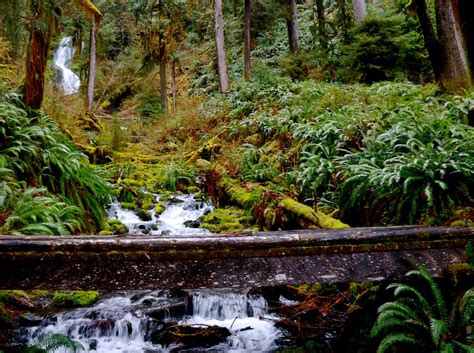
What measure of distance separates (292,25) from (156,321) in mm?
17159

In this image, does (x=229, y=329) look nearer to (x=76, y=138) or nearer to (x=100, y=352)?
(x=100, y=352)

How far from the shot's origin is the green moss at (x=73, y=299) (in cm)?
522

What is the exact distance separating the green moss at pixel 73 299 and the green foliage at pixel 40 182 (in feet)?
2.98

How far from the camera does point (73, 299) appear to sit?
5.30 meters

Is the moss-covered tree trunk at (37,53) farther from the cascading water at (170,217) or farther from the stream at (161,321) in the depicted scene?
the stream at (161,321)

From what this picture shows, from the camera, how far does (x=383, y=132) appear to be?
23.9 ft

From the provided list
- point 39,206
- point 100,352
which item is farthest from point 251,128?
point 100,352

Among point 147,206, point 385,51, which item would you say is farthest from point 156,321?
point 385,51

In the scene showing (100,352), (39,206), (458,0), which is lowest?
(100,352)

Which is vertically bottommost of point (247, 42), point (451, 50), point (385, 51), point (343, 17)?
point (451, 50)

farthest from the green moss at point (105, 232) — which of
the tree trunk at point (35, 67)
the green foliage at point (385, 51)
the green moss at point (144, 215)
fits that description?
the green foliage at point (385, 51)

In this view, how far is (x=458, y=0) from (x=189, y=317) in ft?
30.7

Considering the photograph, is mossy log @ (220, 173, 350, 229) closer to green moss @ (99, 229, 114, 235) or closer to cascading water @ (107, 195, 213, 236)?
cascading water @ (107, 195, 213, 236)

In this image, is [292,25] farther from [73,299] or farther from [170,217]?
[73,299]
